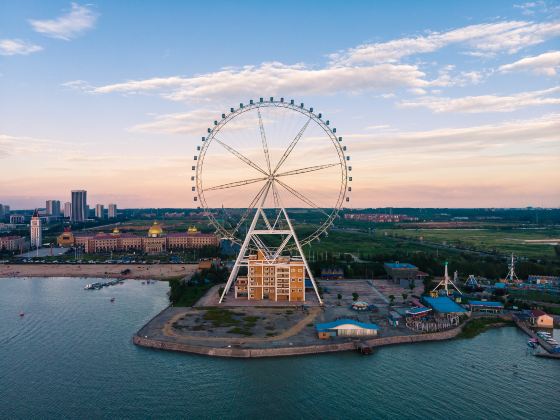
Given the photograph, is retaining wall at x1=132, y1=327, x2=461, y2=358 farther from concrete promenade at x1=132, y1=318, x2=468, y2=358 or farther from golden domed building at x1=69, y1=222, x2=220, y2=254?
golden domed building at x1=69, y1=222, x2=220, y2=254

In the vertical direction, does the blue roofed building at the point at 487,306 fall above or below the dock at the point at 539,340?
above

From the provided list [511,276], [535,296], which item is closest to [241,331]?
[535,296]

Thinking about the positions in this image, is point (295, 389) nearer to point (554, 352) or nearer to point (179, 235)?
point (554, 352)

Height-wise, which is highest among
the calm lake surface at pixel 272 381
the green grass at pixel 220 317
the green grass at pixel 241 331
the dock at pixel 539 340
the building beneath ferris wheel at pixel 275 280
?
the building beneath ferris wheel at pixel 275 280

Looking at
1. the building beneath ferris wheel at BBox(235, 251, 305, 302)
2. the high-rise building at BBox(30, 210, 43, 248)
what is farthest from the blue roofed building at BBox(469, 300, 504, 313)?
the high-rise building at BBox(30, 210, 43, 248)

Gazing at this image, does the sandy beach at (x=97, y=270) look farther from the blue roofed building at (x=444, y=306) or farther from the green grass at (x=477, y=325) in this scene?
the green grass at (x=477, y=325)

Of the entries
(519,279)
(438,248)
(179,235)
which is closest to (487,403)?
(519,279)

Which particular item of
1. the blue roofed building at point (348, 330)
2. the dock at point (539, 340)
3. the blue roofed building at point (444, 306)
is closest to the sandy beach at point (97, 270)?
the blue roofed building at point (444, 306)
